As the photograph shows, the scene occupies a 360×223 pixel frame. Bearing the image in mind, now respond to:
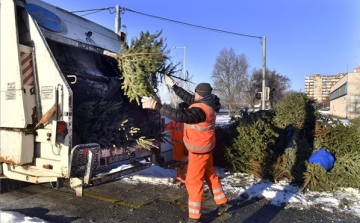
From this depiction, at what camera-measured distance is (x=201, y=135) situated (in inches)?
156

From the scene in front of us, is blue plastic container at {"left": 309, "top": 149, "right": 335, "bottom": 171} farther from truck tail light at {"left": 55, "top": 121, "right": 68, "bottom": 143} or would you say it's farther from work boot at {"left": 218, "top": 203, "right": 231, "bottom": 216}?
truck tail light at {"left": 55, "top": 121, "right": 68, "bottom": 143}

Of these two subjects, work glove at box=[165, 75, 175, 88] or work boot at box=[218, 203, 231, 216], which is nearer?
work boot at box=[218, 203, 231, 216]

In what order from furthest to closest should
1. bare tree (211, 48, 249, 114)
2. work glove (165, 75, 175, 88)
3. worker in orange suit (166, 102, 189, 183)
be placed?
bare tree (211, 48, 249, 114) < worker in orange suit (166, 102, 189, 183) < work glove (165, 75, 175, 88)

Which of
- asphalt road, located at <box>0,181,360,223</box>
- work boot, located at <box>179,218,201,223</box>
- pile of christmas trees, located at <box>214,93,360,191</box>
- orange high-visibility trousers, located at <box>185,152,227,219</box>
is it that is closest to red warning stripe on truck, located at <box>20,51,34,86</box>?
asphalt road, located at <box>0,181,360,223</box>

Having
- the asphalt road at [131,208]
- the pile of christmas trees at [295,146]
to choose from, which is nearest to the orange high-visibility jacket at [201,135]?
the asphalt road at [131,208]

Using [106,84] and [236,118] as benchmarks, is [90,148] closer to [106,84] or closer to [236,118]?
[106,84]

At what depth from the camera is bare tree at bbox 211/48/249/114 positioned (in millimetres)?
35562

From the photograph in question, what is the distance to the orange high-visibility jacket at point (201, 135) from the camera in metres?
3.93

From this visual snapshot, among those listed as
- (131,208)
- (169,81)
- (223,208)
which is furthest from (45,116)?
(223,208)

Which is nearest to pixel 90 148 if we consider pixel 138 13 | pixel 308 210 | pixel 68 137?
pixel 68 137

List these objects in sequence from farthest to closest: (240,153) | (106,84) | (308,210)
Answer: (240,153)
(106,84)
(308,210)

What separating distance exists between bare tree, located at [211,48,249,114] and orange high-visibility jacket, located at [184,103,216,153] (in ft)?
101

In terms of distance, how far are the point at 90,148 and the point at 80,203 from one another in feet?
3.68

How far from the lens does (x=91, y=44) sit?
16.8 ft
